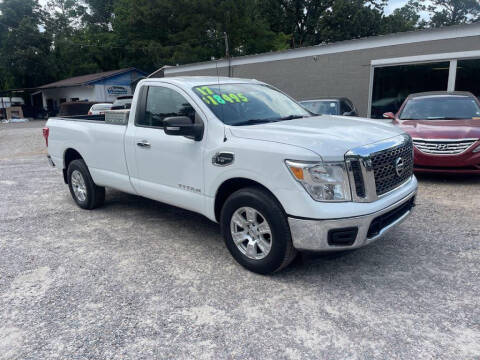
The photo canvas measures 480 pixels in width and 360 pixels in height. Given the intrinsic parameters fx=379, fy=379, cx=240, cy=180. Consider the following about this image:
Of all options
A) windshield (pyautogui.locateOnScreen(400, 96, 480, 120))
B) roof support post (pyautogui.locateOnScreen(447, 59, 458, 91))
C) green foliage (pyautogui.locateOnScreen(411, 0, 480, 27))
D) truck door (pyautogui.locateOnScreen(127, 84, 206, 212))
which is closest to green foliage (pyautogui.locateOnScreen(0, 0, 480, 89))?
green foliage (pyautogui.locateOnScreen(411, 0, 480, 27))

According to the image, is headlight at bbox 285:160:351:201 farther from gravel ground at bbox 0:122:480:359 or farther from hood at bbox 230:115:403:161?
gravel ground at bbox 0:122:480:359

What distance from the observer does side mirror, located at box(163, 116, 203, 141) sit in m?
3.62

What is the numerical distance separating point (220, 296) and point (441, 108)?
21.3 feet

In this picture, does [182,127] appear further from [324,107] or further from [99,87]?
[99,87]

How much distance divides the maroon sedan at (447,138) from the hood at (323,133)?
9.91ft

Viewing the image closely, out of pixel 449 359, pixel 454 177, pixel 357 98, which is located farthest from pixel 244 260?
pixel 357 98

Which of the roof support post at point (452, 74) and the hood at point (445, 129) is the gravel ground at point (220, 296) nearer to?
the hood at point (445, 129)

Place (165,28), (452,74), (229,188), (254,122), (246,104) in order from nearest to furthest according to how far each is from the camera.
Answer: (229,188), (254,122), (246,104), (452,74), (165,28)

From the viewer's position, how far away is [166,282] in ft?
11.4

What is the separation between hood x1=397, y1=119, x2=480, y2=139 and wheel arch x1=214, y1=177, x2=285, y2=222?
4.31 m

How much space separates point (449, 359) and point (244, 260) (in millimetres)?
1780

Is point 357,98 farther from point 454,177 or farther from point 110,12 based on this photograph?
point 110,12

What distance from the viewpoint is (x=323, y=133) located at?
331 cm

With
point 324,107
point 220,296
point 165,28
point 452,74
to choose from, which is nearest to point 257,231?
point 220,296
